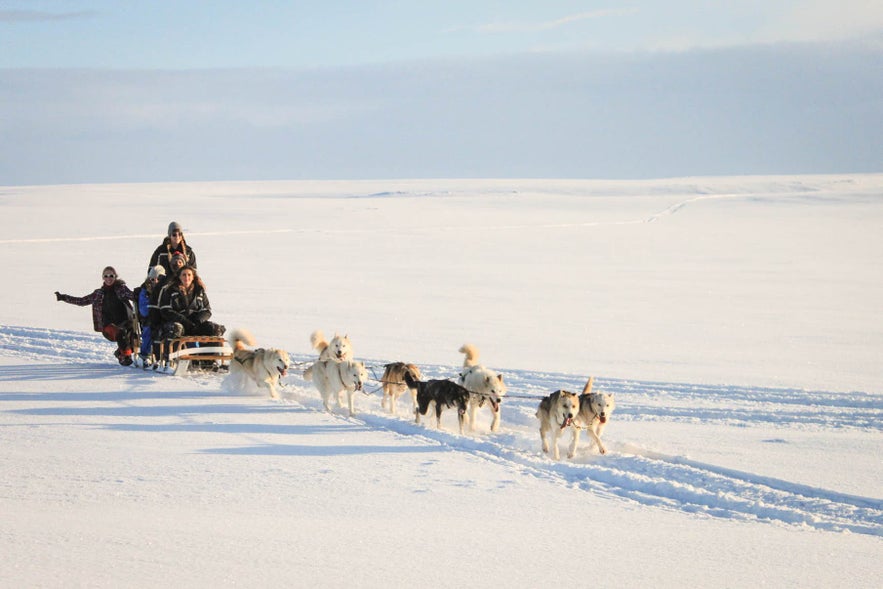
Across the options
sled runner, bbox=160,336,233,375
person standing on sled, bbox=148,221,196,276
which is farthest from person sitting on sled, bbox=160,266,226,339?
person standing on sled, bbox=148,221,196,276

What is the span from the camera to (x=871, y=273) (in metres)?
19.1

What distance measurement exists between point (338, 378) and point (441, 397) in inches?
37.3

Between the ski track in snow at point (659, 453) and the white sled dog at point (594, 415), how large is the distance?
0.11 metres

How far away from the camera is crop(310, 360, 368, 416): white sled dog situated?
7527mm

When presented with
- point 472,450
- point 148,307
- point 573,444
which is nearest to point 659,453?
point 573,444

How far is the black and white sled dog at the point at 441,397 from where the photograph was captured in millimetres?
7043

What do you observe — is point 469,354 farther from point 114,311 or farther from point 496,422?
point 114,311

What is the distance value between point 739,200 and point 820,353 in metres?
44.6

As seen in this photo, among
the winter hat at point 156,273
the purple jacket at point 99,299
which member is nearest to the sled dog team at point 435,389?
the winter hat at point 156,273

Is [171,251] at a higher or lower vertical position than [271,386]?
higher

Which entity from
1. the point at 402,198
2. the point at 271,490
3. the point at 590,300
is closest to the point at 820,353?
the point at 590,300

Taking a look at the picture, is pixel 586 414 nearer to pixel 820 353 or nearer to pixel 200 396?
pixel 200 396

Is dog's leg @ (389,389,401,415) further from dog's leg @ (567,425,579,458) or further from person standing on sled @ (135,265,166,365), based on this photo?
person standing on sled @ (135,265,166,365)

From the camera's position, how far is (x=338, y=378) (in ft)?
25.1
